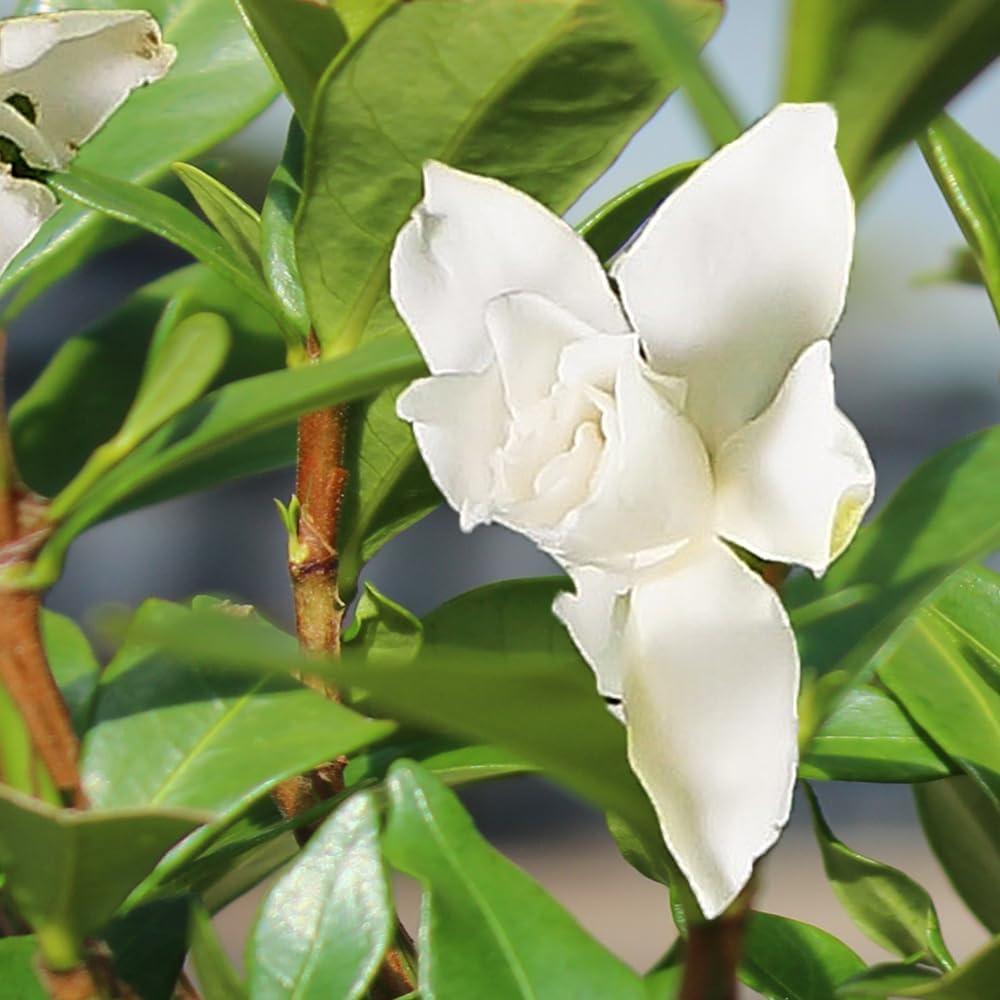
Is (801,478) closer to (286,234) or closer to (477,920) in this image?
(477,920)

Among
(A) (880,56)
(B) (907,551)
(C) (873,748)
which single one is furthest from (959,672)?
(A) (880,56)

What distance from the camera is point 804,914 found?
152 inches

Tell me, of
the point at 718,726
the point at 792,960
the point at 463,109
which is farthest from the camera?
the point at 792,960

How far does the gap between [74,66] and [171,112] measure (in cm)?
12

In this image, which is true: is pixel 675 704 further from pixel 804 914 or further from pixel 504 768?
pixel 804 914

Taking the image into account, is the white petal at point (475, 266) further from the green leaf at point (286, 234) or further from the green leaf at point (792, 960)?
the green leaf at point (792, 960)

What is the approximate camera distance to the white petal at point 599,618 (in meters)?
0.33

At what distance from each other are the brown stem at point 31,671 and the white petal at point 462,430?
12cm

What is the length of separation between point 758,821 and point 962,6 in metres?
0.17

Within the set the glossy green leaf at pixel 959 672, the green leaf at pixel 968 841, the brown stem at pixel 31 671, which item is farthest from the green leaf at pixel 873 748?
the brown stem at pixel 31 671

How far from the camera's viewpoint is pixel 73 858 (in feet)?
1.16

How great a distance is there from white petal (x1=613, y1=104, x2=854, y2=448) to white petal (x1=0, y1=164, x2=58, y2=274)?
0.19 meters

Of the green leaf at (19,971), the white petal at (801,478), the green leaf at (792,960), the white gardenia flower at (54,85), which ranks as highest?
the white gardenia flower at (54,85)

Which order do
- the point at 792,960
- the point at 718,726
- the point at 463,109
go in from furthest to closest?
the point at 792,960 → the point at 463,109 → the point at 718,726
